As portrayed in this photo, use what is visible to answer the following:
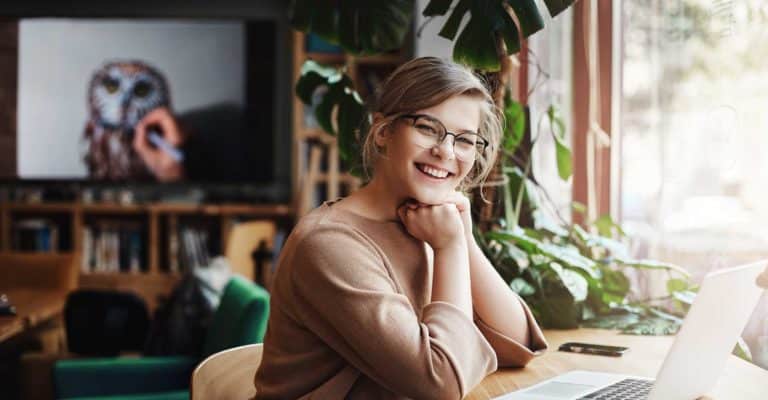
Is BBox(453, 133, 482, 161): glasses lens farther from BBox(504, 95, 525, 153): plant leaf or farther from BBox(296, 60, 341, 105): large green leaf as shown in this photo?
BBox(296, 60, 341, 105): large green leaf

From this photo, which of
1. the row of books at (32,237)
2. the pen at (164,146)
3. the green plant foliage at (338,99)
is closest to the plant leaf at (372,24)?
the green plant foliage at (338,99)

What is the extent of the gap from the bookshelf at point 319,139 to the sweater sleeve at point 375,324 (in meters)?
4.27

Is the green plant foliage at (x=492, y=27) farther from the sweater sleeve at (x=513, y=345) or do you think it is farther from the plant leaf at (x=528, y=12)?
the sweater sleeve at (x=513, y=345)

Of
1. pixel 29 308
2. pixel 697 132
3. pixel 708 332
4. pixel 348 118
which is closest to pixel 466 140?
pixel 708 332

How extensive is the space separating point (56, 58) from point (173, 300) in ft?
11.1

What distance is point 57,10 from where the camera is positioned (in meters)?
6.01

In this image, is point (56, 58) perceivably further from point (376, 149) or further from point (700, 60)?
point (376, 149)

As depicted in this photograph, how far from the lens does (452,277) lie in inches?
52.6

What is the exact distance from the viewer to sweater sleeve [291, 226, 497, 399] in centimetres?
122

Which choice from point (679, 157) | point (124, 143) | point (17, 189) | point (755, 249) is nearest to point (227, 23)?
point (124, 143)

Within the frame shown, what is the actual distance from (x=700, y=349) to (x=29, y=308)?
3.01 meters

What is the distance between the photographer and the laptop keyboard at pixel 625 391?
135cm

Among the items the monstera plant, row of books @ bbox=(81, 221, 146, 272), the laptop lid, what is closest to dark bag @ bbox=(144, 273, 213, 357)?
the monstera plant

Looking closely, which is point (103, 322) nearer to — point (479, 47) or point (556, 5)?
point (479, 47)
